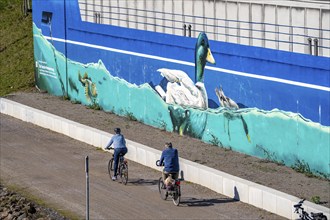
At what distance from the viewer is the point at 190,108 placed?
2722cm

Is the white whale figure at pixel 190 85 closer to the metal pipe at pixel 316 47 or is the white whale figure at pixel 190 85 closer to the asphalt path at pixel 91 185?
the asphalt path at pixel 91 185

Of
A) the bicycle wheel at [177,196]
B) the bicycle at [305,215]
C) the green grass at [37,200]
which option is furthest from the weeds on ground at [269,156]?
the green grass at [37,200]

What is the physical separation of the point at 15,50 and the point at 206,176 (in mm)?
16768

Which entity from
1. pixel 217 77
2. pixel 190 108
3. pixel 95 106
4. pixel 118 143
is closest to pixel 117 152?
pixel 118 143

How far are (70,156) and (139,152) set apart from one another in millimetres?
2344

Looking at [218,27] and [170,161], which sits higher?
[218,27]

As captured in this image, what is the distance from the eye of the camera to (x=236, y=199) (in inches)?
846

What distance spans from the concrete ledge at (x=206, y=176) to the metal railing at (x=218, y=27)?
348 cm

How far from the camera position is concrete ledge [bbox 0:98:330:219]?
65.6ft

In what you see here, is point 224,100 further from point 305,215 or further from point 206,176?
point 305,215

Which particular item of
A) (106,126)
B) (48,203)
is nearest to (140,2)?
Result: (106,126)

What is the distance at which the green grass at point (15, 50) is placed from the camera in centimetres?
3544

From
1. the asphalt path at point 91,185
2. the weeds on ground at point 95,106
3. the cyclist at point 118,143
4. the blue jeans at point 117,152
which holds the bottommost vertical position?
the weeds on ground at point 95,106

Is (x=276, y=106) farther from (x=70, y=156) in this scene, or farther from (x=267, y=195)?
(x=70, y=156)
